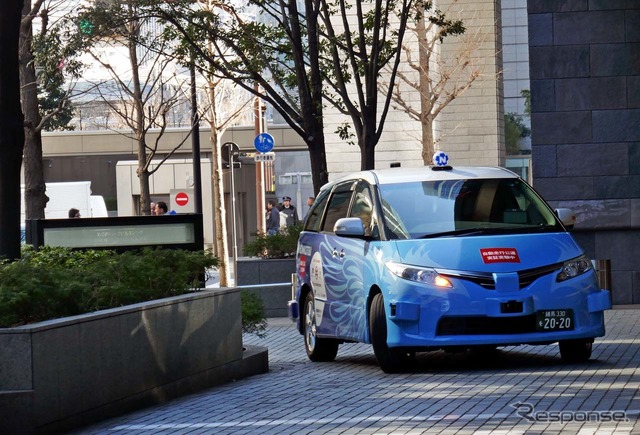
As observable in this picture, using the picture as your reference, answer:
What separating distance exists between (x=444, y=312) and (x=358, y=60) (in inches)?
490

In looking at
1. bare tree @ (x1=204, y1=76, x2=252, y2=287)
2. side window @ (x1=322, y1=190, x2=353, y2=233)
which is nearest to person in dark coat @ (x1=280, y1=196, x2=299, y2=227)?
bare tree @ (x1=204, y1=76, x2=252, y2=287)

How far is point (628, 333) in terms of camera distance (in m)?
14.7

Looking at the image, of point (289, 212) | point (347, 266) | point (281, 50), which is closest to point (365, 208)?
point (347, 266)

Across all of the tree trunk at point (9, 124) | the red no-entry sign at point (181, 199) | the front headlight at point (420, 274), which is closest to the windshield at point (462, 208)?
the front headlight at point (420, 274)

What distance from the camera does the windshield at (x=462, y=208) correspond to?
1177cm

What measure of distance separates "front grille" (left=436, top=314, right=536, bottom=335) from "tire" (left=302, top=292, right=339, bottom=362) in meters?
2.49

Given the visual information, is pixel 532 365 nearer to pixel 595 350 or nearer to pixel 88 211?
pixel 595 350

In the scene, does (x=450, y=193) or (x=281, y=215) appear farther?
(x=281, y=215)

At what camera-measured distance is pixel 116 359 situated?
31.2 feet

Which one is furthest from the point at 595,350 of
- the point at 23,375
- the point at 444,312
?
the point at 23,375

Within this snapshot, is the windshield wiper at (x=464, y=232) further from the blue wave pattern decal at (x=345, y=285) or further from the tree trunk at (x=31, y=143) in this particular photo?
the tree trunk at (x=31, y=143)

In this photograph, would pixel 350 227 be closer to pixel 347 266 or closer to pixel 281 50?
pixel 347 266

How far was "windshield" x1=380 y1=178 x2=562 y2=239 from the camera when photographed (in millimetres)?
11766

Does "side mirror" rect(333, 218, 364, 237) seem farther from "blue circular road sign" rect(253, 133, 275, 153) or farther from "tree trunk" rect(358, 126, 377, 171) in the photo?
"blue circular road sign" rect(253, 133, 275, 153)
